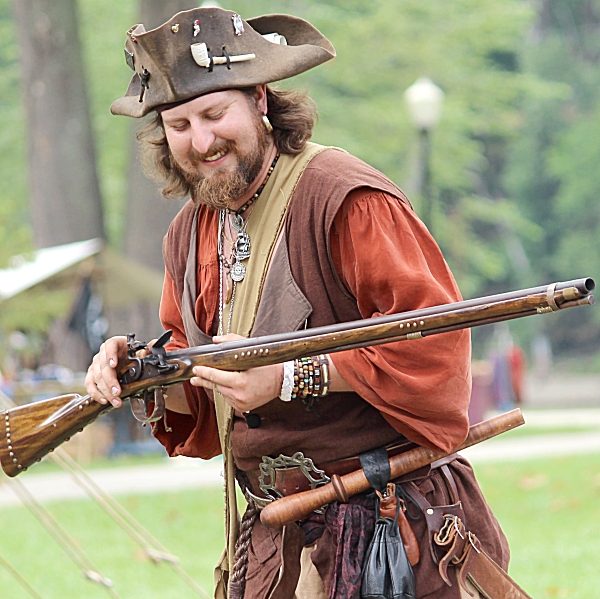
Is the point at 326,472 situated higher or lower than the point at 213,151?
lower

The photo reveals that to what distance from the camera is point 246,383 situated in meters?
2.90

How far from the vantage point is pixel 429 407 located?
2.93m

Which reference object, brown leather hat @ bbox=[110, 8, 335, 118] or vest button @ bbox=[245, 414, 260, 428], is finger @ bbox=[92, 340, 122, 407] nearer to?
vest button @ bbox=[245, 414, 260, 428]

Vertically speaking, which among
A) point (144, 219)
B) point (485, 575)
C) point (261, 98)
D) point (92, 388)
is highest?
point (261, 98)

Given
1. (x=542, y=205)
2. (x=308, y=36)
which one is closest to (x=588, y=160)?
(x=542, y=205)

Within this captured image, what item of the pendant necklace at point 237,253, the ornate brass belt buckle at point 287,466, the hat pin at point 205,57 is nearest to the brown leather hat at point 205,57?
the hat pin at point 205,57

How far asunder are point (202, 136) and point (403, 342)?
0.83m

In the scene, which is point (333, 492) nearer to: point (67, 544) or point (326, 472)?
point (326, 472)

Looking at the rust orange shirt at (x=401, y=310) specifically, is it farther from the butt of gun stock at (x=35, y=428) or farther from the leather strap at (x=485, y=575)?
the butt of gun stock at (x=35, y=428)

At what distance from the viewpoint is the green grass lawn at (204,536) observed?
290 inches

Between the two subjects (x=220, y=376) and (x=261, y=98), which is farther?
(x=261, y=98)

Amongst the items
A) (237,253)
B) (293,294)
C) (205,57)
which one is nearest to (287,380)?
(293,294)

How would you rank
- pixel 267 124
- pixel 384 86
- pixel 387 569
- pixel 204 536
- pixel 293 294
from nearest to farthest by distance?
pixel 387 569, pixel 293 294, pixel 267 124, pixel 204 536, pixel 384 86

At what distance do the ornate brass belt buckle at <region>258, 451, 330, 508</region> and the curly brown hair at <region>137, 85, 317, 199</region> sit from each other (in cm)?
90
